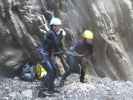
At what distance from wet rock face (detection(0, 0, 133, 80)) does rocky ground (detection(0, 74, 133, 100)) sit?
153 cm

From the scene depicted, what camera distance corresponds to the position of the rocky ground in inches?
419

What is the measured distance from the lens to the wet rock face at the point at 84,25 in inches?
511

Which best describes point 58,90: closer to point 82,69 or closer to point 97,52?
point 82,69

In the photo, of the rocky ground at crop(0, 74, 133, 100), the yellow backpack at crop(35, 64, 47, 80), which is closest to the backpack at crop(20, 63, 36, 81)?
the yellow backpack at crop(35, 64, 47, 80)

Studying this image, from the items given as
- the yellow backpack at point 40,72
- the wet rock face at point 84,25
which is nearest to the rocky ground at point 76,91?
the yellow backpack at point 40,72

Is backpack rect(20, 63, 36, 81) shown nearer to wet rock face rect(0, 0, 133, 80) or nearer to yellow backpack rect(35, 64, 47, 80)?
yellow backpack rect(35, 64, 47, 80)

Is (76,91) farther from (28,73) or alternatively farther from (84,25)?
(84,25)

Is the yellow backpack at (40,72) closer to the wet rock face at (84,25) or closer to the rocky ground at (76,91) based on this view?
the rocky ground at (76,91)

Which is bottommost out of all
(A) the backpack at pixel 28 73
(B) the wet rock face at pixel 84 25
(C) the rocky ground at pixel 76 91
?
(C) the rocky ground at pixel 76 91

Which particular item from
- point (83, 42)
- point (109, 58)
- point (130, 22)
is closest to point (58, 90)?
point (83, 42)

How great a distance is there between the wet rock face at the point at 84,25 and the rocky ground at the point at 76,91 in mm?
1527

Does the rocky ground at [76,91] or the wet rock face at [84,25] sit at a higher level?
the wet rock face at [84,25]

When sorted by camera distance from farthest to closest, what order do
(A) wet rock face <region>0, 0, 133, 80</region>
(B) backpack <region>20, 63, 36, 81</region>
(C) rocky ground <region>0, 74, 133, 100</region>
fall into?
(A) wet rock face <region>0, 0, 133, 80</region>, (B) backpack <region>20, 63, 36, 81</region>, (C) rocky ground <region>0, 74, 133, 100</region>

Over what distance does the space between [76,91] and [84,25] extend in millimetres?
3206
